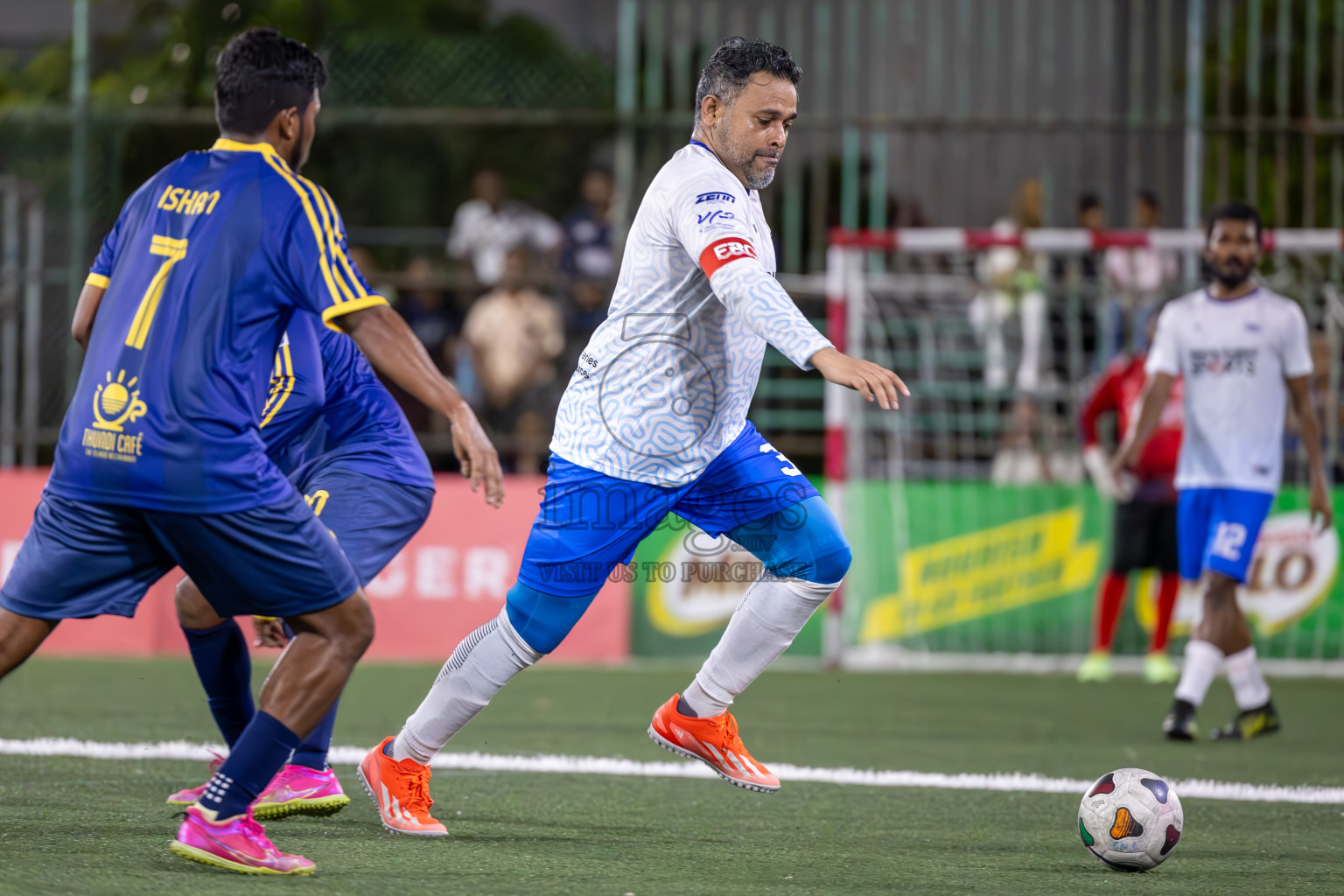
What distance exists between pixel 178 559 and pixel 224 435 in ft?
1.11

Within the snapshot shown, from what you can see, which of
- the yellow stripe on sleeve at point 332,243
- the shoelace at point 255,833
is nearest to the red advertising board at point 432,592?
the shoelace at point 255,833

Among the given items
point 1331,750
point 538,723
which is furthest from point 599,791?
point 1331,750

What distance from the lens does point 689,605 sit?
11.1 metres

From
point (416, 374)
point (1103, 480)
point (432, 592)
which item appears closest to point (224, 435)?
point (416, 374)

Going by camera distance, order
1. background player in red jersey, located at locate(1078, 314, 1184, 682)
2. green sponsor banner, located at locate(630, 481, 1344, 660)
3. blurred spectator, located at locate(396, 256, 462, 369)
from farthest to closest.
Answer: blurred spectator, located at locate(396, 256, 462, 369) → green sponsor banner, located at locate(630, 481, 1344, 660) → background player in red jersey, located at locate(1078, 314, 1184, 682)

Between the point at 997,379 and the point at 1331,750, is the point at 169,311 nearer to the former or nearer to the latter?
the point at 1331,750

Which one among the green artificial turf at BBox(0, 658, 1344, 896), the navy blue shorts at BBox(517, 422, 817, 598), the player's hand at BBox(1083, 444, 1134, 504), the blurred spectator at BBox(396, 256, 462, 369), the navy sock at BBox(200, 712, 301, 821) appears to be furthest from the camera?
the blurred spectator at BBox(396, 256, 462, 369)

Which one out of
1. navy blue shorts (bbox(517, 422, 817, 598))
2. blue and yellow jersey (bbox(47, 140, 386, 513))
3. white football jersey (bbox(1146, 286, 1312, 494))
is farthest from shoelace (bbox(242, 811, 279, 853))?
white football jersey (bbox(1146, 286, 1312, 494))

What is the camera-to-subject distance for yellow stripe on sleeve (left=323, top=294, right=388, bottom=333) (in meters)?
3.82

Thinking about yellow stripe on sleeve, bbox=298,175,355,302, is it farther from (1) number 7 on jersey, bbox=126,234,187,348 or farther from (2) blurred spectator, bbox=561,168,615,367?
(2) blurred spectator, bbox=561,168,615,367

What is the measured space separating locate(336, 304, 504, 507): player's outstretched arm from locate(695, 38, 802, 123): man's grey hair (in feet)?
4.59

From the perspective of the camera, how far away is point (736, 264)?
4332 mm

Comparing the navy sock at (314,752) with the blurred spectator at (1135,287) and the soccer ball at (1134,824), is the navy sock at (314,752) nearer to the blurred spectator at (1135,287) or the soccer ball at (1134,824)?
the soccer ball at (1134,824)

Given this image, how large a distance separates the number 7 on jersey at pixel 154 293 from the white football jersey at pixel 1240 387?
→ 5358 millimetres
